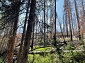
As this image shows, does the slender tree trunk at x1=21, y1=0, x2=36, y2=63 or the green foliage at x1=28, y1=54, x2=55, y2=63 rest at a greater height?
the slender tree trunk at x1=21, y1=0, x2=36, y2=63

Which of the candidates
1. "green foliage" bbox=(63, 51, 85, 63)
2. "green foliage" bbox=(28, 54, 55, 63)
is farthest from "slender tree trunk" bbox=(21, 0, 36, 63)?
"green foliage" bbox=(63, 51, 85, 63)

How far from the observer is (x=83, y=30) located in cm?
3152

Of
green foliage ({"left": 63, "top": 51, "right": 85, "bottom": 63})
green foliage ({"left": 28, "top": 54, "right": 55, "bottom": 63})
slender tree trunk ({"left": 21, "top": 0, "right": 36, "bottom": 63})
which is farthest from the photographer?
green foliage ({"left": 28, "top": 54, "right": 55, "bottom": 63})

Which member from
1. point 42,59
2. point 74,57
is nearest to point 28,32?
point 42,59

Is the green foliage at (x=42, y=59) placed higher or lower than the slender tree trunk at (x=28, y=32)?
lower

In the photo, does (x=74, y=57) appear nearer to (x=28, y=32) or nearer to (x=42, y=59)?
(x=42, y=59)

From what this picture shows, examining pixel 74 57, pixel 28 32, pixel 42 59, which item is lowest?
pixel 42 59

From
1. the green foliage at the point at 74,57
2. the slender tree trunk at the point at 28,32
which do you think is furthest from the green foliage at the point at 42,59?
the slender tree trunk at the point at 28,32

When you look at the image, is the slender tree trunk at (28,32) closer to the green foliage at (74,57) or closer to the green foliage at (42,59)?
the green foliage at (42,59)

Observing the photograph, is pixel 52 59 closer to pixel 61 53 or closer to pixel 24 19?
pixel 61 53

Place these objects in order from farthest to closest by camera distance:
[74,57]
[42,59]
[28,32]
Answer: [42,59] < [74,57] < [28,32]

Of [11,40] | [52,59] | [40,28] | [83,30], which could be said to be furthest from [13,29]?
[83,30]

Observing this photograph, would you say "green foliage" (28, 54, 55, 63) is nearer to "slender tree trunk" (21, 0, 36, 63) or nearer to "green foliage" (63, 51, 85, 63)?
"green foliage" (63, 51, 85, 63)

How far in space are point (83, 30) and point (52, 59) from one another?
46.3 ft
